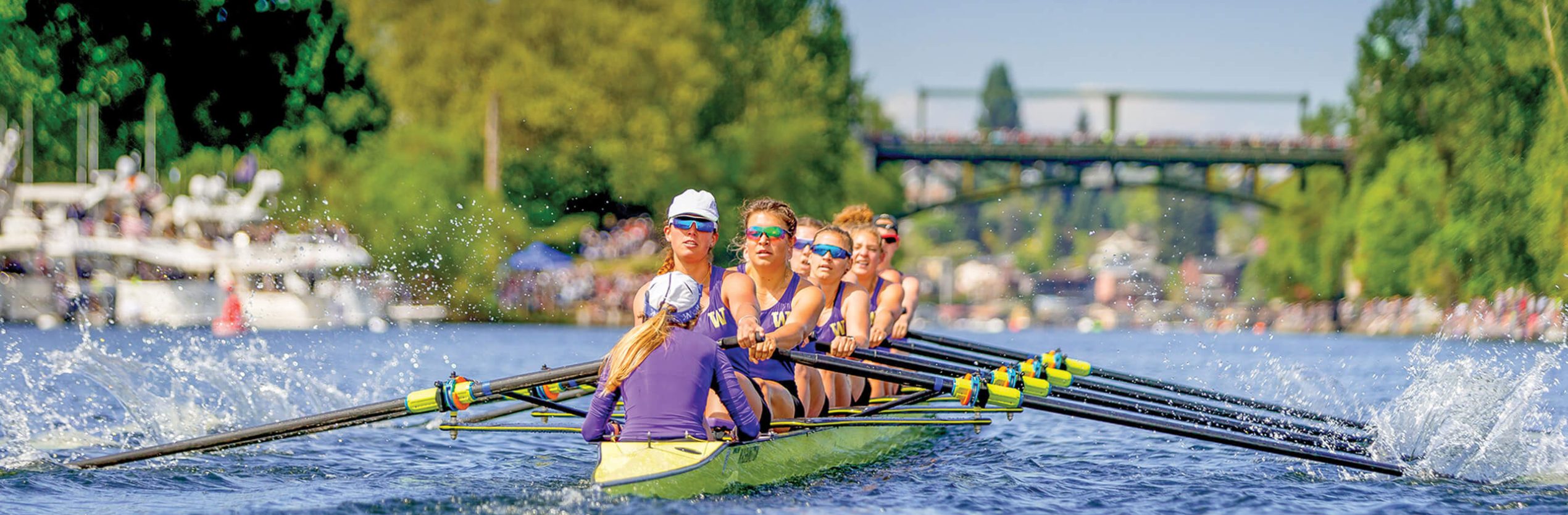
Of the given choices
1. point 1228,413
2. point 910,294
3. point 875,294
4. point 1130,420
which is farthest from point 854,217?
point 1130,420

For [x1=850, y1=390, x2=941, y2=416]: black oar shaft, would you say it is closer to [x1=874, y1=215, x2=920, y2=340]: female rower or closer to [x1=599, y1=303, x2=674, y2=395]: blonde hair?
[x1=874, y1=215, x2=920, y2=340]: female rower

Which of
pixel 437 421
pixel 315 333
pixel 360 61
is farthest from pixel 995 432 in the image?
pixel 315 333

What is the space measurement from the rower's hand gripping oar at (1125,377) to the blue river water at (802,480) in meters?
0.41

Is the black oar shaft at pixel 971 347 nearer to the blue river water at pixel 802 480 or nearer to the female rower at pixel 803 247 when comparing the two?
the blue river water at pixel 802 480

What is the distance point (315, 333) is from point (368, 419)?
26.0 metres

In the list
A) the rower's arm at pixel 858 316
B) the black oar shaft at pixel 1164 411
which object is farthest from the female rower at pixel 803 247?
the black oar shaft at pixel 1164 411

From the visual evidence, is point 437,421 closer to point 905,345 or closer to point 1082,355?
point 905,345

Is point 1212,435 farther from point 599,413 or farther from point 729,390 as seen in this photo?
point 599,413

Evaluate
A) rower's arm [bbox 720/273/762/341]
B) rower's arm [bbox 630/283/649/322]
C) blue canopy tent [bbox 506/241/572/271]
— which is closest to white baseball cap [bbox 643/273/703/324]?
rower's arm [bbox 630/283/649/322]

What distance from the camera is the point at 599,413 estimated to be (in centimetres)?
866

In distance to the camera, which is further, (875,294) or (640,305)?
(875,294)

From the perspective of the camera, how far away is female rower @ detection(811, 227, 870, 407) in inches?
440

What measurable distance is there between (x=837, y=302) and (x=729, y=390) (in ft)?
9.68

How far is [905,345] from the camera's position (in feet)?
43.0
